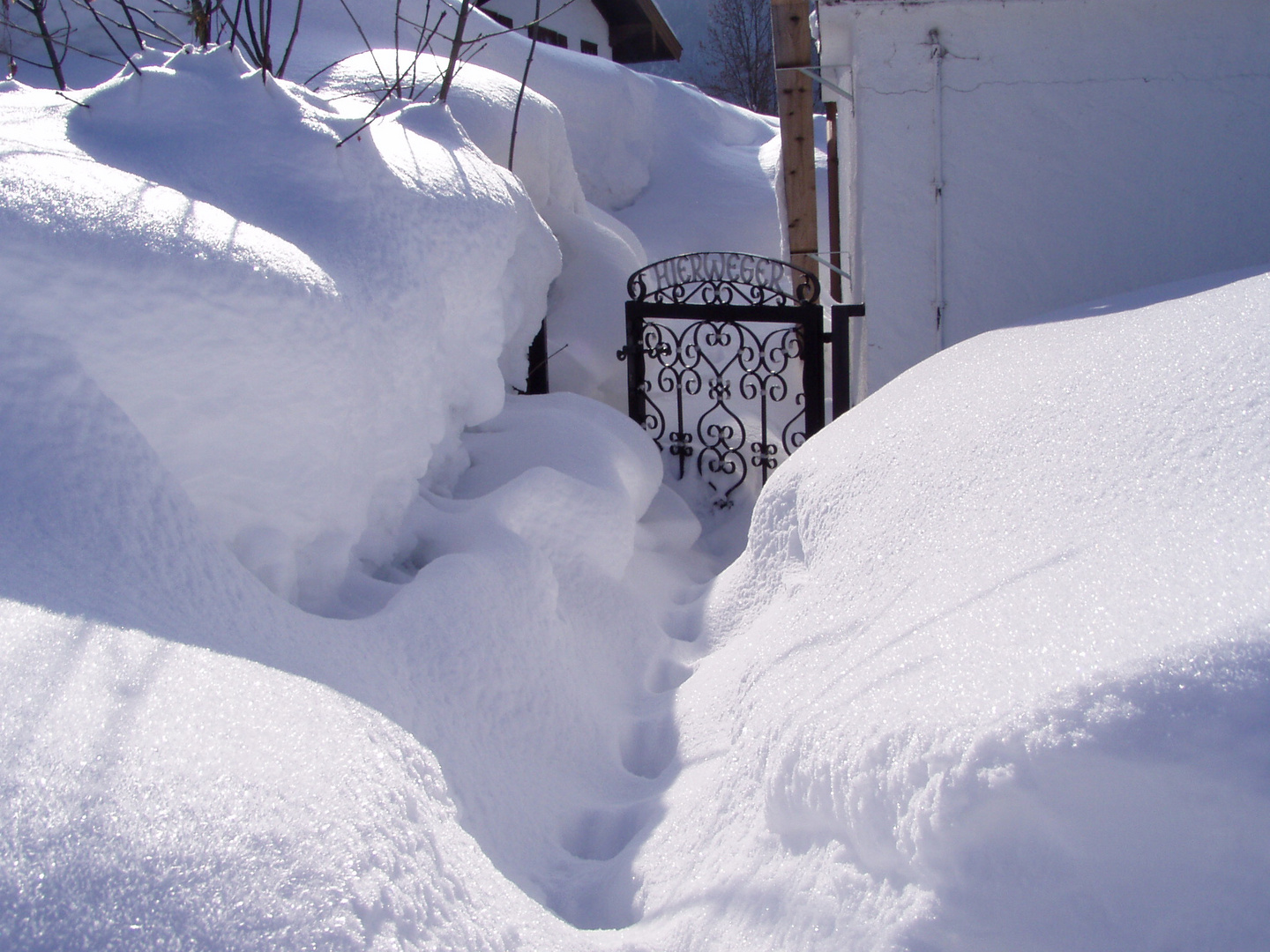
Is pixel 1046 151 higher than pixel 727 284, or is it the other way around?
pixel 1046 151

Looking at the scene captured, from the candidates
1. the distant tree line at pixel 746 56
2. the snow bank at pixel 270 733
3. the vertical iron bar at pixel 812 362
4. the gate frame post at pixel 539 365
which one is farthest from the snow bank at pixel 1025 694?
the distant tree line at pixel 746 56

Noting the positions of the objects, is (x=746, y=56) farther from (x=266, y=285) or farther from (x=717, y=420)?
(x=266, y=285)

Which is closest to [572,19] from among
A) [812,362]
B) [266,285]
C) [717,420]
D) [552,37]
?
[552,37]

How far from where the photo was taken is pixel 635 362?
507 cm

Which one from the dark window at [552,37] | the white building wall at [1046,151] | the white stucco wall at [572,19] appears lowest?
the white building wall at [1046,151]

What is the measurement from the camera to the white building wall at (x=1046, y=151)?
14.1 feet

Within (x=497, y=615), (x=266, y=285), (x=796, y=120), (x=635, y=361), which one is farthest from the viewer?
(x=796, y=120)

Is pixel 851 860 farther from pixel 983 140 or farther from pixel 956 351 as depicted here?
pixel 983 140

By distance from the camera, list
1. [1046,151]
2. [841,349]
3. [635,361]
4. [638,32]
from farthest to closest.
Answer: [638,32], [635,361], [841,349], [1046,151]

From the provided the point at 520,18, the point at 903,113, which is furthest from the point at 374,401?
the point at 520,18

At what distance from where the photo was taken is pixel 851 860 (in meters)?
1.48

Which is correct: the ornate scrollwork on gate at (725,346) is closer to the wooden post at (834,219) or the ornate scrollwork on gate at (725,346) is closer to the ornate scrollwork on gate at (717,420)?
the ornate scrollwork on gate at (717,420)

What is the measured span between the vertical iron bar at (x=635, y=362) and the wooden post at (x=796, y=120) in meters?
2.03

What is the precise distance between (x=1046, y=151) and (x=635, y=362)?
7.20ft
